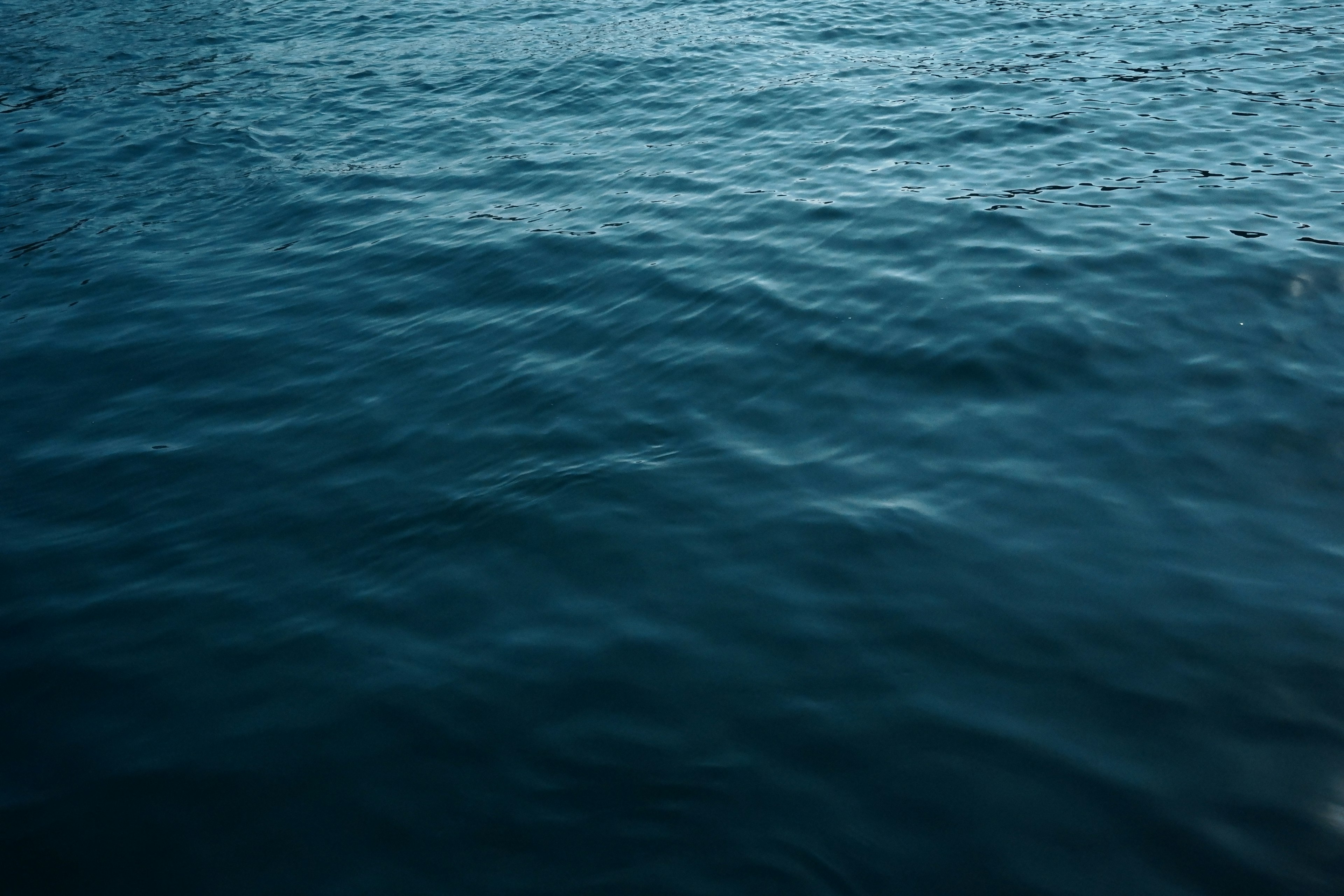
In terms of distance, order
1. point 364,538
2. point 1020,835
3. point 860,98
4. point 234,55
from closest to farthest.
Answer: point 1020,835 → point 364,538 → point 860,98 → point 234,55

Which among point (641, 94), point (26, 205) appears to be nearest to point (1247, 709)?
point (641, 94)

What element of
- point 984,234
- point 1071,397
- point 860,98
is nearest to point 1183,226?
point 984,234

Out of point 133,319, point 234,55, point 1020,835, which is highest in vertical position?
point 234,55

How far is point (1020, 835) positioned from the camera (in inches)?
201

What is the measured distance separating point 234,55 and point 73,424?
14.7 m

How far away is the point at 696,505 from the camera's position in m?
7.68

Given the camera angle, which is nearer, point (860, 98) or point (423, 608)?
point (423, 608)

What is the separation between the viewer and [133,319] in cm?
1118

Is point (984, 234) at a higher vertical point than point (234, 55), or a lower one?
lower

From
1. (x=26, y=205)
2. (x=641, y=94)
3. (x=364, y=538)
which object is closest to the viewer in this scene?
(x=364, y=538)

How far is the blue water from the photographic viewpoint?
5320mm

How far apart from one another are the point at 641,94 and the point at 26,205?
10.3m

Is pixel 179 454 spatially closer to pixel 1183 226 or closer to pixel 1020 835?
pixel 1020 835

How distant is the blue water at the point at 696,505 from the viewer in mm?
5320
